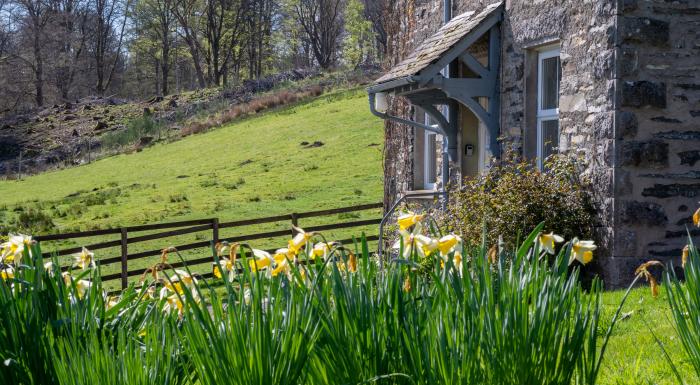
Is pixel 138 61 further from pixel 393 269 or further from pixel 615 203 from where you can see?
pixel 393 269

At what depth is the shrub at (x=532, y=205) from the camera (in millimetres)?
8414

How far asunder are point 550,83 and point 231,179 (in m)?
17.8

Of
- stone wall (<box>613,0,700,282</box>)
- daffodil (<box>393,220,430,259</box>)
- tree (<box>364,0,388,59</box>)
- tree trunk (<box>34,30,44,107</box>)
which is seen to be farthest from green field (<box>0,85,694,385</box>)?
tree trunk (<box>34,30,44,107</box>)

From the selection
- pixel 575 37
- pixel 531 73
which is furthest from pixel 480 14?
pixel 575 37

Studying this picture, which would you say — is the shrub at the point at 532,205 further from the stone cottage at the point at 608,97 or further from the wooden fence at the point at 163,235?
the wooden fence at the point at 163,235

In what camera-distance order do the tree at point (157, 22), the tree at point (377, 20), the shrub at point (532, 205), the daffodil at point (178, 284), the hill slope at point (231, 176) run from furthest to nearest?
the tree at point (157, 22) < the tree at point (377, 20) < the hill slope at point (231, 176) < the shrub at point (532, 205) < the daffodil at point (178, 284)

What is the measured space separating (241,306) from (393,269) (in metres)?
0.56

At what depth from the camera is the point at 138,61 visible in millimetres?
64812

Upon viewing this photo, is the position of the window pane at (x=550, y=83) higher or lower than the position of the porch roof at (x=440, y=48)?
lower

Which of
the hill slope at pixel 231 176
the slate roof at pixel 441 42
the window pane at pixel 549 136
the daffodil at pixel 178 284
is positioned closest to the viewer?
the daffodil at pixel 178 284

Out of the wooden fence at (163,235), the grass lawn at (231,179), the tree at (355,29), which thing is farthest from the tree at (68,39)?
the wooden fence at (163,235)

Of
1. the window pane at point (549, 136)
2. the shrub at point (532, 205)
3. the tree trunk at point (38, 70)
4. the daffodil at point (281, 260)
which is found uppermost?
the tree trunk at point (38, 70)

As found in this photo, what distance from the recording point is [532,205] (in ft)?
27.8

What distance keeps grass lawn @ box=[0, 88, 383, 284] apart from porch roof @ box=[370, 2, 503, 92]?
7.50 metres
